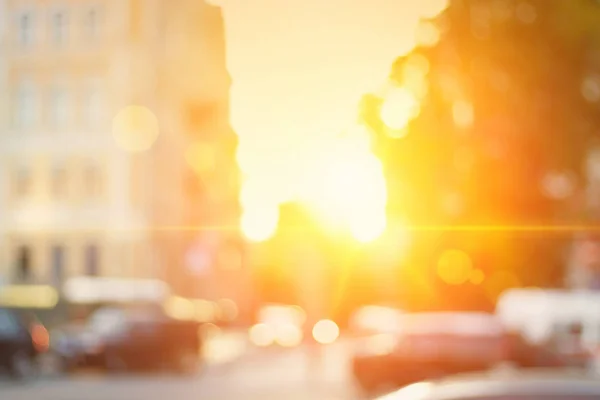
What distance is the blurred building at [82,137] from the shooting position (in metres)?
43.4

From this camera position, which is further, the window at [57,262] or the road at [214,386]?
the window at [57,262]

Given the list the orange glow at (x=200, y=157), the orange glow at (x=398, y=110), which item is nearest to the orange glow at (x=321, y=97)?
the orange glow at (x=398, y=110)

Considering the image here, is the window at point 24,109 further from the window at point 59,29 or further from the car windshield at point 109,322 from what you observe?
the car windshield at point 109,322

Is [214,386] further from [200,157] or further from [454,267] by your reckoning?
[200,157]

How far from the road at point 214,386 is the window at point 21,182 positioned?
16494 mm

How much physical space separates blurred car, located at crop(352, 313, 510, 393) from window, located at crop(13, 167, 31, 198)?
27957mm

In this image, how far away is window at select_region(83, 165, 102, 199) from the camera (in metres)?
45.3

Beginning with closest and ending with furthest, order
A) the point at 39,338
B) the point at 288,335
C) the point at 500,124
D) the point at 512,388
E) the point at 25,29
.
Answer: the point at 512,388 → the point at 39,338 → the point at 500,124 → the point at 25,29 → the point at 288,335

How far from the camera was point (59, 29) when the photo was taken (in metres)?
43.4

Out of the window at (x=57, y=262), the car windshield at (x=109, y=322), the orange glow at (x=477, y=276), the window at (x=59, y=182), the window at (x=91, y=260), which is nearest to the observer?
the car windshield at (x=109, y=322)

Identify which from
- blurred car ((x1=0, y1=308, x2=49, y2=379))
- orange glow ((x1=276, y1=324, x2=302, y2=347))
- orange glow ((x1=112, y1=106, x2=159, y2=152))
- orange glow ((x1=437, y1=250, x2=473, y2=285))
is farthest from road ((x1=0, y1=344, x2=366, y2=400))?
orange glow ((x1=112, y1=106, x2=159, y2=152))

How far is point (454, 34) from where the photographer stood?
99.0 feet

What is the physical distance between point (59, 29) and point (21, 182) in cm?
552

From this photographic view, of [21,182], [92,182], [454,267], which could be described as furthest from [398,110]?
[21,182]
